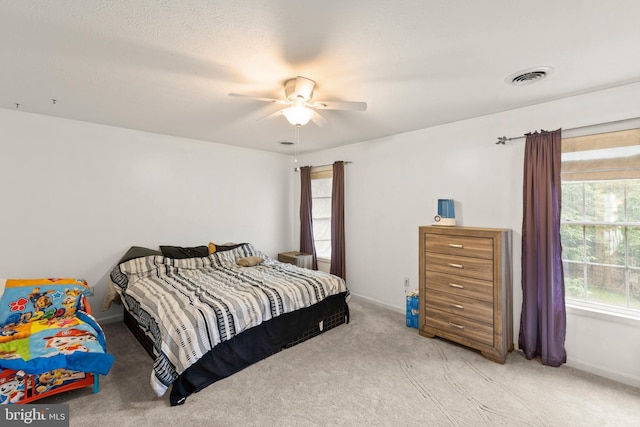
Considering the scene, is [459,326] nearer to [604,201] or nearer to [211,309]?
[604,201]

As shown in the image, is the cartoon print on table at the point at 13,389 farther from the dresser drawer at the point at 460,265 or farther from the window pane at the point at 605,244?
the window pane at the point at 605,244

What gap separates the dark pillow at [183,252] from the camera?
12.9 feet

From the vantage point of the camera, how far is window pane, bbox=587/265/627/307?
2518 mm

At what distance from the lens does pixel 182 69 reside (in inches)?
83.5

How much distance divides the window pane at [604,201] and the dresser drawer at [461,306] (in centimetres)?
124

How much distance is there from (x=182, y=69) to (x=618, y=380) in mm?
4313

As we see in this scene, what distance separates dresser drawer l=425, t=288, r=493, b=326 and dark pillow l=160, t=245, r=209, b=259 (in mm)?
3067

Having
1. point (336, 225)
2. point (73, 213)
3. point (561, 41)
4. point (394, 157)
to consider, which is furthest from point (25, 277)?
point (561, 41)

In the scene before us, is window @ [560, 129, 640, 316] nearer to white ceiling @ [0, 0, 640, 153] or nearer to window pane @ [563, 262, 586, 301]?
window pane @ [563, 262, 586, 301]

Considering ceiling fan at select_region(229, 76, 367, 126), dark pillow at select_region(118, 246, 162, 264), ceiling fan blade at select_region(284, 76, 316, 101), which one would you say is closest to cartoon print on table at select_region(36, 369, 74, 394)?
dark pillow at select_region(118, 246, 162, 264)

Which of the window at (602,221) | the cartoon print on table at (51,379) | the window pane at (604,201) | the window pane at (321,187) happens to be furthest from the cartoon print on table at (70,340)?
the window pane at (604,201)

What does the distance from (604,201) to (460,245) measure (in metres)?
1.24

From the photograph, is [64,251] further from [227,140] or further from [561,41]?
[561,41]

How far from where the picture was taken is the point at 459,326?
2975mm
